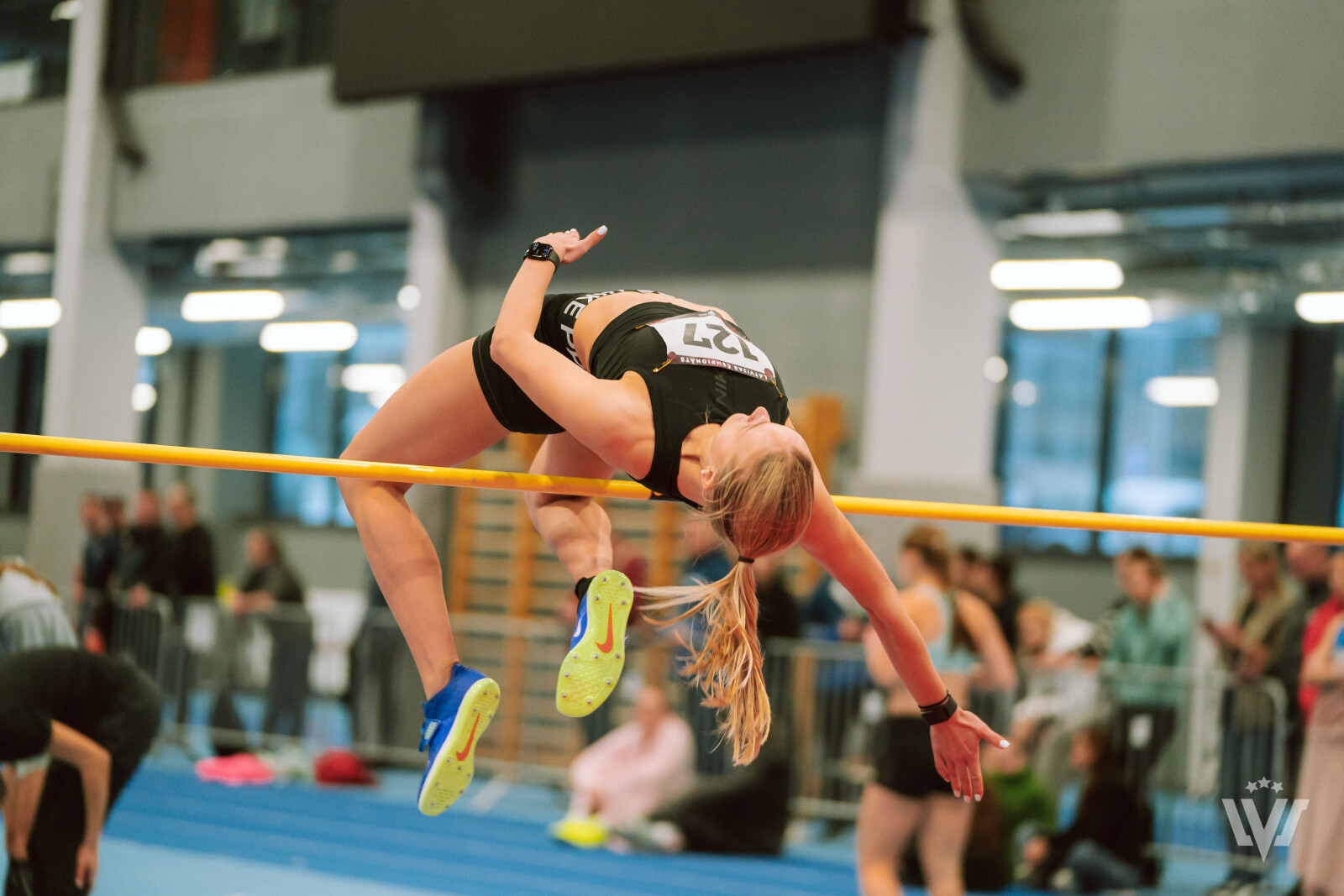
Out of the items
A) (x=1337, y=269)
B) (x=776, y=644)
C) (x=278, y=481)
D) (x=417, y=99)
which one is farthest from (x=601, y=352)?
(x=278, y=481)

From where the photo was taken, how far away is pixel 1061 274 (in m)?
9.78

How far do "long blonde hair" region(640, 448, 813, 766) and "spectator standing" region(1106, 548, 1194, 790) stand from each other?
404 centimetres

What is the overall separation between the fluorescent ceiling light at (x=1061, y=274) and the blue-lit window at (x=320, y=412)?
22.3 ft

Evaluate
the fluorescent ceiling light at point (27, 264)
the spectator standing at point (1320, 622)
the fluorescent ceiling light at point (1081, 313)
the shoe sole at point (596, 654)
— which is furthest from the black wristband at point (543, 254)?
the fluorescent ceiling light at point (27, 264)

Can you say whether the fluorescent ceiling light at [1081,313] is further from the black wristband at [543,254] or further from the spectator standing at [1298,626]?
the black wristband at [543,254]

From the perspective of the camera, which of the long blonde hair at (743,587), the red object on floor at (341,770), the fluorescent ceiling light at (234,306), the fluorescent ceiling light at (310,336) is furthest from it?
the fluorescent ceiling light at (310,336)

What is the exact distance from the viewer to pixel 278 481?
14203 millimetres

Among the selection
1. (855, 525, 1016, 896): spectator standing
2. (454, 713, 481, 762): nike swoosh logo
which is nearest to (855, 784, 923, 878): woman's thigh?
(855, 525, 1016, 896): spectator standing

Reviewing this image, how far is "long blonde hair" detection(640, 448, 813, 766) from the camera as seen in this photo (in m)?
2.36

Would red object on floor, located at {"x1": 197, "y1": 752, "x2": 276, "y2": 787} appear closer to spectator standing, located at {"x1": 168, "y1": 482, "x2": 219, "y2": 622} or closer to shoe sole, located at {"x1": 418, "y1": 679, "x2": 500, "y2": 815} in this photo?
spectator standing, located at {"x1": 168, "y1": 482, "x2": 219, "y2": 622}

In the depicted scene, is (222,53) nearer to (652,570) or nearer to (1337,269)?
(652,570)

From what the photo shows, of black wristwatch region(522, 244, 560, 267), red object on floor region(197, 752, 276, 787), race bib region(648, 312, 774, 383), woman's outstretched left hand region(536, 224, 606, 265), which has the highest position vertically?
woman's outstretched left hand region(536, 224, 606, 265)

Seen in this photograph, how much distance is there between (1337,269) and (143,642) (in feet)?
28.1

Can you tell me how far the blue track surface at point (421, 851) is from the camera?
5551mm
